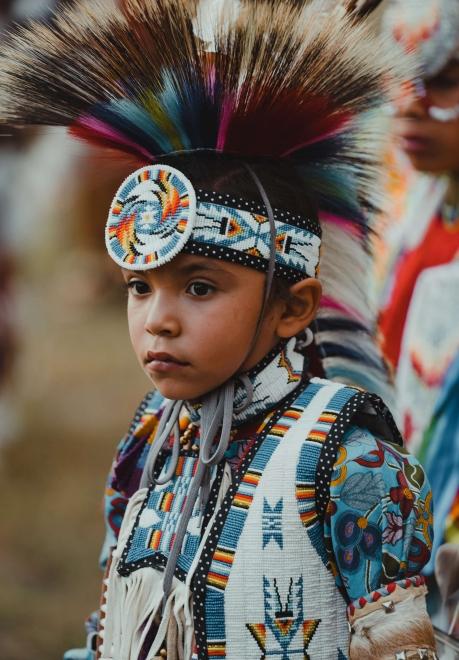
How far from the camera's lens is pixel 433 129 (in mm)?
2627

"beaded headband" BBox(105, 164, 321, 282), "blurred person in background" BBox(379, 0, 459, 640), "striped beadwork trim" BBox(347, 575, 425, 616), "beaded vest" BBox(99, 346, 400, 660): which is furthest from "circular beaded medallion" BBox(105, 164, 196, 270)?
"blurred person in background" BBox(379, 0, 459, 640)

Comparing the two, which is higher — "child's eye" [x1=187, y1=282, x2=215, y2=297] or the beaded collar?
"child's eye" [x1=187, y1=282, x2=215, y2=297]

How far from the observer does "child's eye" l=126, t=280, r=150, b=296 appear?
1.73 m

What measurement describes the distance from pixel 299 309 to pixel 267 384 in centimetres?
15

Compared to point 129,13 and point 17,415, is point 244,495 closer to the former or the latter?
point 129,13

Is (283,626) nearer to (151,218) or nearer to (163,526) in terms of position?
(163,526)

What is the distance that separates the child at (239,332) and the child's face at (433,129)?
79 cm

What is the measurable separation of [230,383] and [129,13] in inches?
26.3

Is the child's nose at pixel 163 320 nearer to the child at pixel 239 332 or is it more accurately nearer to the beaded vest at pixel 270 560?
the child at pixel 239 332

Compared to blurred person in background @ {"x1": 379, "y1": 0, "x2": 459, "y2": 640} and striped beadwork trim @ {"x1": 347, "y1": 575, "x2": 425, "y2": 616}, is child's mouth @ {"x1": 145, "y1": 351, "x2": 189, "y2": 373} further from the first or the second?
blurred person in background @ {"x1": 379, "y1": 0, "x2": 459, "y2": 640}

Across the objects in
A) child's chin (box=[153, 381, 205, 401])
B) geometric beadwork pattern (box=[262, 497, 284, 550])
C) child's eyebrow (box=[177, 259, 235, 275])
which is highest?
child's eyebrow (box=[177, 259, 235, 275])

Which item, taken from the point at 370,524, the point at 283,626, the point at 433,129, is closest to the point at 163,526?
the point at 283,626

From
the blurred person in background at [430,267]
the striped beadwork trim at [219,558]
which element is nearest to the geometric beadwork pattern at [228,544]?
the striped beadwork trim at [219,558]

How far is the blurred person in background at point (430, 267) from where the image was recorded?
251 cm
